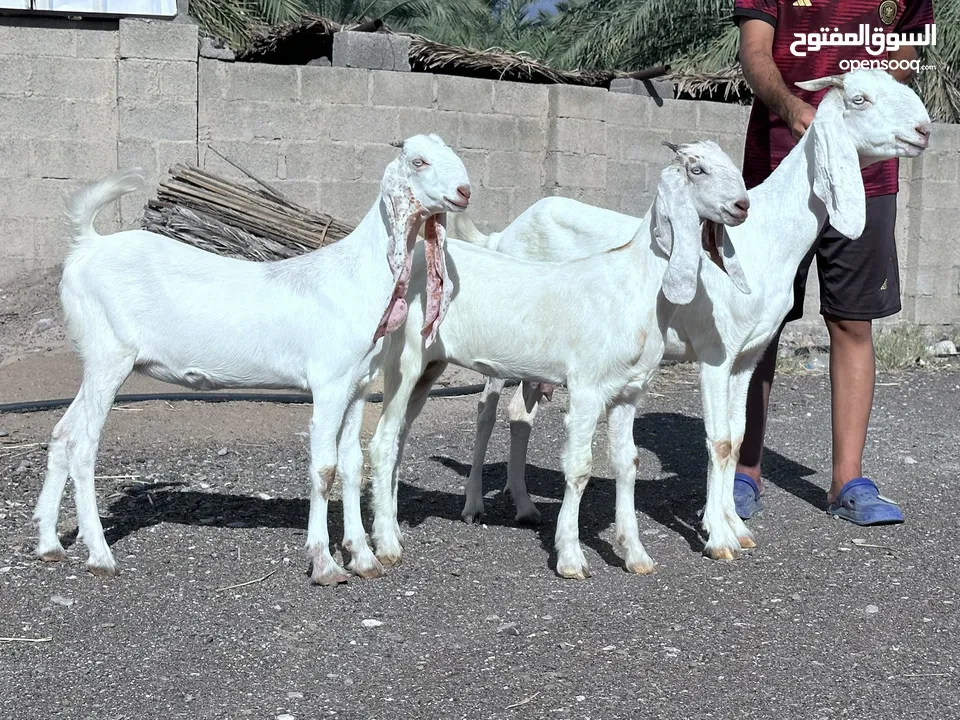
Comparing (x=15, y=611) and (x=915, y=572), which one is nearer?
(x=15, y=611)

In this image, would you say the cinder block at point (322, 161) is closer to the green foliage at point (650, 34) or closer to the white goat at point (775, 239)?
the white goat at point (775, 239)

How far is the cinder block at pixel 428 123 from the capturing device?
10.1 m

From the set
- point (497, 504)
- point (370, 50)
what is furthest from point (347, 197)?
point (497, 504)

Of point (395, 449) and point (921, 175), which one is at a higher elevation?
point (921, 175)

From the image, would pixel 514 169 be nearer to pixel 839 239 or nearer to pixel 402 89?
pixel 402 89

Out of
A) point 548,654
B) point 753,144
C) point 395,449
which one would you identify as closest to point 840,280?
point 753,144

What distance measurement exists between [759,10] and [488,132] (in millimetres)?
5055

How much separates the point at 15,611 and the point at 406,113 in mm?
6559

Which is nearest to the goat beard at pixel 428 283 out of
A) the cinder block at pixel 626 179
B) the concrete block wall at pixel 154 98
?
the concrete block wall at pixel 154 98

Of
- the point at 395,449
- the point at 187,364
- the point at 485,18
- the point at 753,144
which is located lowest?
the point at 395,449

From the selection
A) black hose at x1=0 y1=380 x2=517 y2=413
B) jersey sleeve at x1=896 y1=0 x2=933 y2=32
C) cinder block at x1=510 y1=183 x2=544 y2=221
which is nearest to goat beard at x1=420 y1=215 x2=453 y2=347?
jersey sleeve at x1=896 y1=0 x2=933 y2=32

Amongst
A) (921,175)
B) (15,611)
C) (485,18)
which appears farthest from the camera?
(485,18)

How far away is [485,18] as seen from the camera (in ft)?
107

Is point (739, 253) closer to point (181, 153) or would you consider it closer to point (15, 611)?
point (15, 611)
